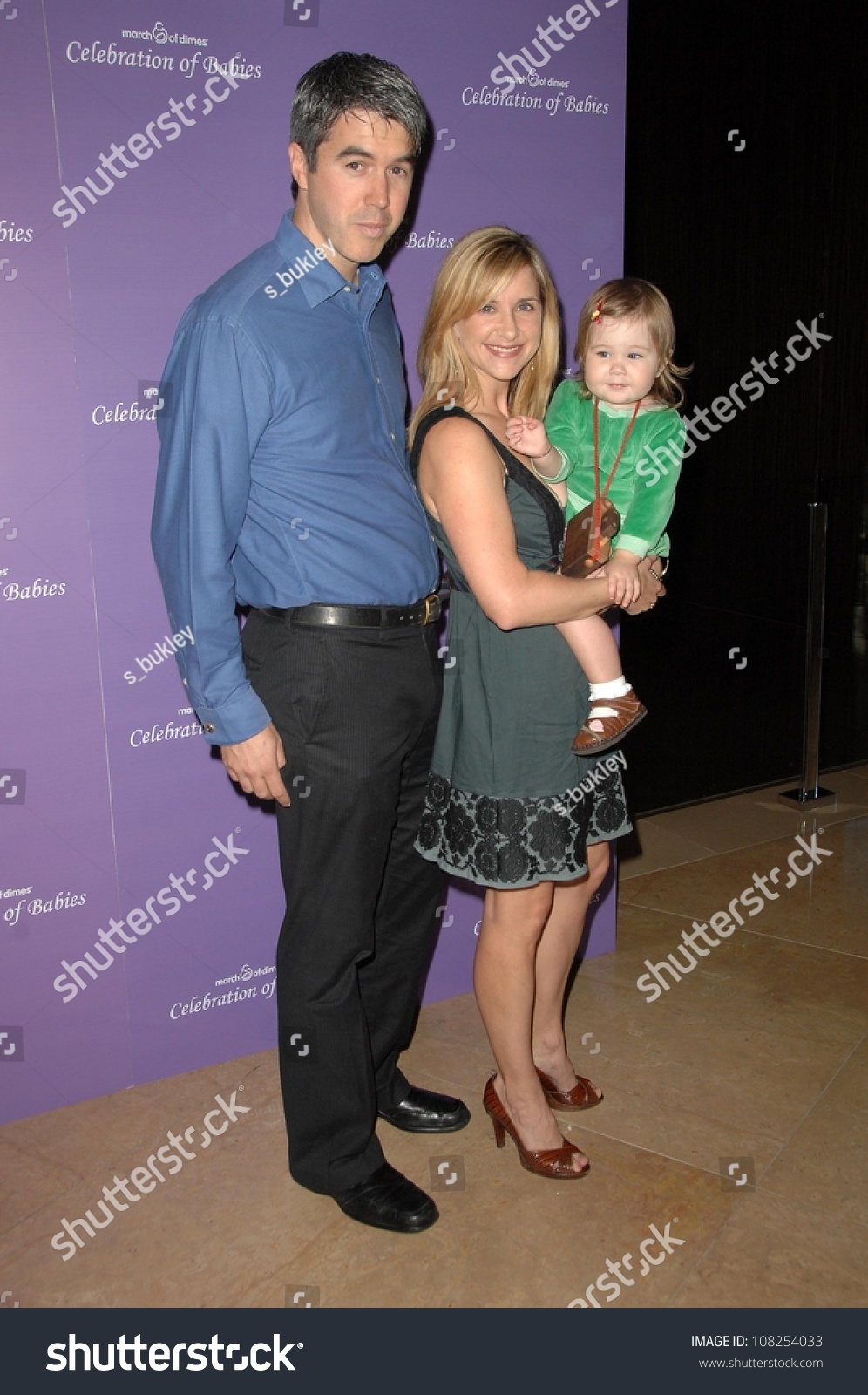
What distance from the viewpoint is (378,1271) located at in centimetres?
221

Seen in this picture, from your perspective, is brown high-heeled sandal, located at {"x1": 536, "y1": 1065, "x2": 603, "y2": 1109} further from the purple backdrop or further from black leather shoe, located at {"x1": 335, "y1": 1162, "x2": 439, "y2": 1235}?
the purple backdrop

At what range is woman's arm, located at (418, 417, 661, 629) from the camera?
208 centimetres

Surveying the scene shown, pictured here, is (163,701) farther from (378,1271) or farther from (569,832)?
(378,1271)

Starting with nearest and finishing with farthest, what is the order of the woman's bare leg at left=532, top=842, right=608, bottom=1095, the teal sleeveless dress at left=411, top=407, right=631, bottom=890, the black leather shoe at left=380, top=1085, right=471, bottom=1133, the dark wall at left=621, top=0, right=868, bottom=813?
the teal sleeveless dress at left=411, top=407, right=631, bottom=890
the woman's bare leg at left=532, top=842, right=608, bottom=1095
the black leather shoe at left=380, top=1085, right=471, bottom=1133
the dark wall at left=621, top=0, right=868, bottom=813

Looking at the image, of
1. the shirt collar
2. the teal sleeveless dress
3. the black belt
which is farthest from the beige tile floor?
the shirt collar

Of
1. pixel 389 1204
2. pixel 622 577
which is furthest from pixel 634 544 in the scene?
pixel 389 1204

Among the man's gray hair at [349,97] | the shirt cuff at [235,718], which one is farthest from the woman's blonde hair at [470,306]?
the shirt cuff at [235,718]

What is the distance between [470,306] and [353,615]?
0.59m

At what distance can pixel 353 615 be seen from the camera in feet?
7.14

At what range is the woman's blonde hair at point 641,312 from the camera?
2.32 meters

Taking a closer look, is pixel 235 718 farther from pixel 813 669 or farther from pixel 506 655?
pixel 813 669

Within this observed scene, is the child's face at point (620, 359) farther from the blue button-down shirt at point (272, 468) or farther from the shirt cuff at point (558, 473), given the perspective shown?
the blue button-down shirt at point (272, 468)

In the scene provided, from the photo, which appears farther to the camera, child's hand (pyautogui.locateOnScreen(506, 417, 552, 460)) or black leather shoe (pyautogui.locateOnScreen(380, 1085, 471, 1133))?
black leather shoe (pyautogui.locateOnScreen(380, 1085, 471, 1133))

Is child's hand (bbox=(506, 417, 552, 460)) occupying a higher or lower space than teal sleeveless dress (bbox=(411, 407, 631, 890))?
higher
